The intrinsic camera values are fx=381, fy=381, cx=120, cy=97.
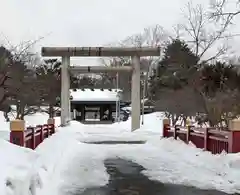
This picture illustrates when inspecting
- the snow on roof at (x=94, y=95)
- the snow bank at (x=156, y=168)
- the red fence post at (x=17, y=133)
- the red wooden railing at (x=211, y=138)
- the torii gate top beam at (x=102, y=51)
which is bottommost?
the snow bank at (x=156, y=168)

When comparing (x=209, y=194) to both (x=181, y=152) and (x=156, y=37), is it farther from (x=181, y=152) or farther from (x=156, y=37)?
(x=156, y=37)

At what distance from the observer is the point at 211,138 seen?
43.2 feet

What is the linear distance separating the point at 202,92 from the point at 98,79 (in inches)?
1753

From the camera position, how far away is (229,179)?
9109mm

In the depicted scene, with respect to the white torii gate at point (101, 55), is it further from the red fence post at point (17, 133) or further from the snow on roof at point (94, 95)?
the red fence post at point (17, 133)

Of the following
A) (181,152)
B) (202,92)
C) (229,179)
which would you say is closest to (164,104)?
(202,92)

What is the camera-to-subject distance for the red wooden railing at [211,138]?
11.3 meters

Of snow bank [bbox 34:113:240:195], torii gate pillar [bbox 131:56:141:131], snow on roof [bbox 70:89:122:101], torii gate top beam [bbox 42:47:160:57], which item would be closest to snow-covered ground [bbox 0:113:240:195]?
snow bank [bbox 34:113:240:195]

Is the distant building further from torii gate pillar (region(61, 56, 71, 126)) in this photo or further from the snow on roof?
torii gate pillar (region(61, 56, 71, 126))

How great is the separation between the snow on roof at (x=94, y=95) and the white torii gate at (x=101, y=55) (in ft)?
54.2

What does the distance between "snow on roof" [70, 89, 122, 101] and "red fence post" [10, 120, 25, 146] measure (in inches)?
1407

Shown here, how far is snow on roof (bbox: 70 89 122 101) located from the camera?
1940 inches

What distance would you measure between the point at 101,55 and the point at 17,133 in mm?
18818

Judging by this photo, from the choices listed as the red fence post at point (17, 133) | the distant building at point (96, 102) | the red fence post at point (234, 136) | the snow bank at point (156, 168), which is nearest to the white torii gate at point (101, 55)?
the snow bank at point (156, 168)
